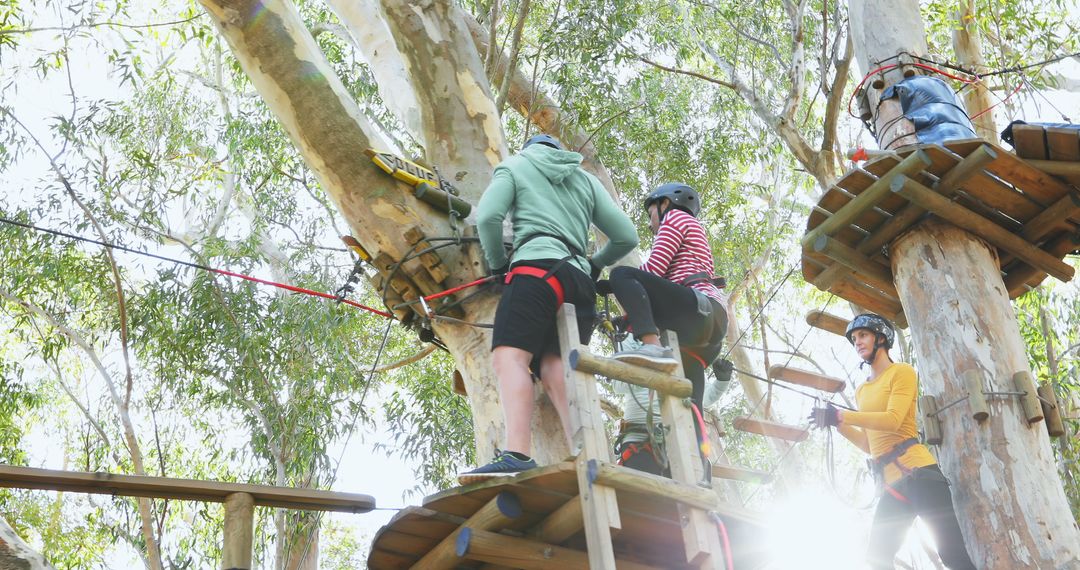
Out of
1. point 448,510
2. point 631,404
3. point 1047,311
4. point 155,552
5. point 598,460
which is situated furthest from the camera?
point 1047,311

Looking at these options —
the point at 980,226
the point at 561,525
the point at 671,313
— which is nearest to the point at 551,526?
the point at 561,525

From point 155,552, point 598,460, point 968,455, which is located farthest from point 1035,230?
point 155,552

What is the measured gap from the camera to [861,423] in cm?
491

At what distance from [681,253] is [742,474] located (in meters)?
1.51

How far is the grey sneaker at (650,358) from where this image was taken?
3889 millimetres

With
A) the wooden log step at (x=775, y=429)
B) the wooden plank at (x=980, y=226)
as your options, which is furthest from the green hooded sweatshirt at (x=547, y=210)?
the wooden log step at (x=775, y=429)

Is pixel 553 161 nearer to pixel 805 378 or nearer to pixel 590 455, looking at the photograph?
pixel 590 455

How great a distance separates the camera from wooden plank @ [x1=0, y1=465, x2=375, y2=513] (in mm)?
4012

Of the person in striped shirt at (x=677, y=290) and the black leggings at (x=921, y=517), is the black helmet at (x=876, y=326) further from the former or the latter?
the person in striped shirt at (x=677, y=290)

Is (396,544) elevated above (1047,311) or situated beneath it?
situated beneath

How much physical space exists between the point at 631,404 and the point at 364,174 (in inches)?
69.9

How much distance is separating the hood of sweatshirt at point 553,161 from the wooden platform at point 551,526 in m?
1.48

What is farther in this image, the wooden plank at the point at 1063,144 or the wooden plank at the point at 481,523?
the wooden plank at the point at 1063,144

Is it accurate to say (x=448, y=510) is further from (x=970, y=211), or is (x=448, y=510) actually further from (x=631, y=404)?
(x=970, y=211)
